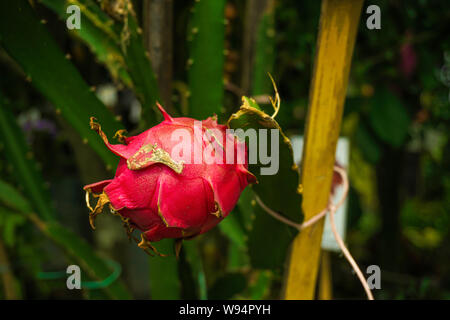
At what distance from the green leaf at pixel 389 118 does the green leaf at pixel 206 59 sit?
1.23 ft

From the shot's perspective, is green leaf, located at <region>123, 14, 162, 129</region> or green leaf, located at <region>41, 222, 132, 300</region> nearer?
green leaf, located at <region>123, 14, 162, 129</region>

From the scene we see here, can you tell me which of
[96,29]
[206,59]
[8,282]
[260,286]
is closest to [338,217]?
[260,286]

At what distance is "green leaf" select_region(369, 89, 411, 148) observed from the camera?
0.67 metres

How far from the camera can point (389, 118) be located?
681 mm

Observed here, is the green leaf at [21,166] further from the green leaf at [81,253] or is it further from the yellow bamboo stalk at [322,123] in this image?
the yellow bamboo stalk at [322,123]

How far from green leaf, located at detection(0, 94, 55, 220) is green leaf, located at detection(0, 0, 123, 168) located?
6.6 inches

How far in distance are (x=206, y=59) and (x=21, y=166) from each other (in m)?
0.30

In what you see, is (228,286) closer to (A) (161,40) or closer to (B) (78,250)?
(B) (78,250)

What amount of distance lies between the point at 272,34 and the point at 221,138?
1.21 feet

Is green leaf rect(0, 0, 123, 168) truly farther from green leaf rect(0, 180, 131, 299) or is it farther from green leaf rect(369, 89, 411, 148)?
green leaf rect(369, 89, 411, 148)

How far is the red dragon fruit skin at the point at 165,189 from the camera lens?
246 mm

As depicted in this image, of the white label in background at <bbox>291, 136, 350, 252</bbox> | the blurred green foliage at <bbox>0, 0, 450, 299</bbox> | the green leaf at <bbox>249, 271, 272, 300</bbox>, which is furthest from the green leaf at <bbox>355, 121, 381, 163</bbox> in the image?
the green leaf at <bbox>249, 271, 272, 300</bbox>

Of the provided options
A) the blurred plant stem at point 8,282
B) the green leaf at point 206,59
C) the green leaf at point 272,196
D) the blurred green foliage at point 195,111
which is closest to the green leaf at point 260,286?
the blurred green foliage at point 195,111
